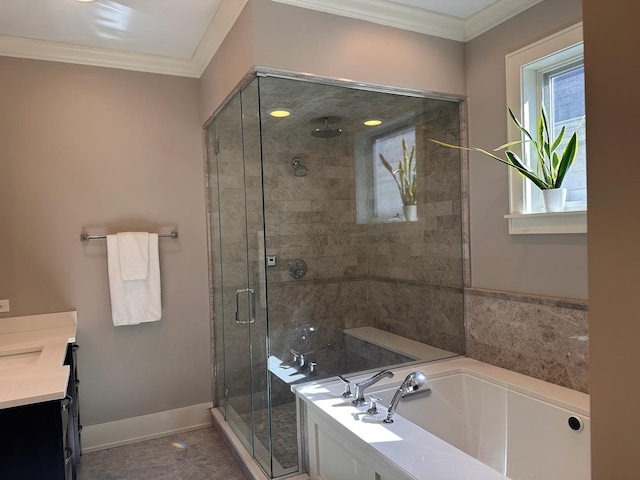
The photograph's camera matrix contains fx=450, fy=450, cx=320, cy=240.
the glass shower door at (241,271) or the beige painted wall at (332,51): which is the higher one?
the beige painted wall at (332,51)

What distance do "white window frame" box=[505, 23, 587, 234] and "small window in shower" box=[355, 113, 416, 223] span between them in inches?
27.6

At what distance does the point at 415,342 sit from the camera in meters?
2.97

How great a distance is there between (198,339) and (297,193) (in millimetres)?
1339

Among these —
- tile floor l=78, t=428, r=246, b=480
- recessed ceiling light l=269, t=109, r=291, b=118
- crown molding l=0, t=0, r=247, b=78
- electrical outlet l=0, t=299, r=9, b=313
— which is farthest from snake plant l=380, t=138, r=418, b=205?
electrical outlet l=0, t=299, r=9, b=313

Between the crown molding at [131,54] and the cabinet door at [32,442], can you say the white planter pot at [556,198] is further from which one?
the cabinet door at [32,442]

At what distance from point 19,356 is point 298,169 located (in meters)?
1.98

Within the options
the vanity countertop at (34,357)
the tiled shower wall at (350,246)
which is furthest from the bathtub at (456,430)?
Answer: the vanity countertop at (34,357)

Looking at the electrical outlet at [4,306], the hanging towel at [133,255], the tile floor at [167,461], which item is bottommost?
the tile floor at [167,461]

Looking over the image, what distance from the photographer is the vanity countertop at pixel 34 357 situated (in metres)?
1.68

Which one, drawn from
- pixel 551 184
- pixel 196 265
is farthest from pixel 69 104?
pixel 551 184

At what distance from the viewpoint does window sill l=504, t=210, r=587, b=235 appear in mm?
2123

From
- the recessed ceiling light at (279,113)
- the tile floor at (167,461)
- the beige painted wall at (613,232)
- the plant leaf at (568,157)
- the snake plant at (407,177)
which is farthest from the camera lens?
the snake plant at (407,177)

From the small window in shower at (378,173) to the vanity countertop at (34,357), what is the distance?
203 centimetres

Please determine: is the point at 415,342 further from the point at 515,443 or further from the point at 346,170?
the point at 346,170
